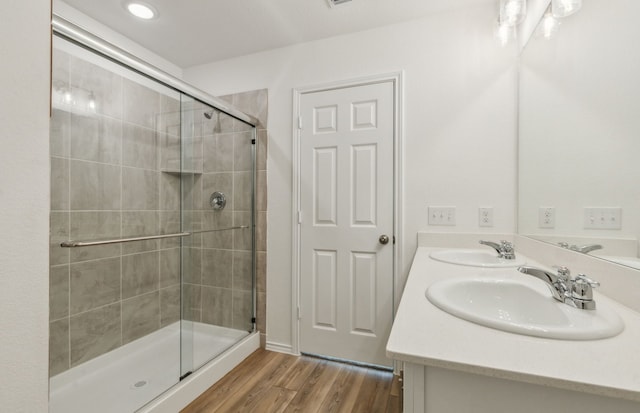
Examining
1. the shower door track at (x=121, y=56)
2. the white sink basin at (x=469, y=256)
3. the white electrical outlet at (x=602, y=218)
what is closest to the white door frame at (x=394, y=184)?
the white sink basin at (x=469, y=256)

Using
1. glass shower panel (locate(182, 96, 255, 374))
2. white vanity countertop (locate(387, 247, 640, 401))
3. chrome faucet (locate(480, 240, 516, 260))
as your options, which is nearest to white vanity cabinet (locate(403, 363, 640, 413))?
white vanity countertop (locate(387, 247, 640, 401))

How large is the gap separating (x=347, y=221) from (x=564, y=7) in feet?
4.89

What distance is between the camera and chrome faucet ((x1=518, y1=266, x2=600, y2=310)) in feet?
2.46

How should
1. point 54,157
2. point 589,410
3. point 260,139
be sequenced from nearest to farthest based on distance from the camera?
1. point 589,410
2. point 54,157
3. point 260,139

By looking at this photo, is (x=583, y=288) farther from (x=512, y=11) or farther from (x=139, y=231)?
(x=139, y=231)

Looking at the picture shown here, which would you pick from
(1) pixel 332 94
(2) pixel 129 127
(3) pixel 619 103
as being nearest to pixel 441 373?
(3) pixel 619 103

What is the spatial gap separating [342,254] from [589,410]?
1.57 metres

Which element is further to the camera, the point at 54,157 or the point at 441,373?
the point at 54,157

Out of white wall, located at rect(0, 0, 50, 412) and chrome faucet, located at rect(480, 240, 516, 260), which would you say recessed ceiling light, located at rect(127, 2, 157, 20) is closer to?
white wall, located at rect(0, 0, 50, 412)

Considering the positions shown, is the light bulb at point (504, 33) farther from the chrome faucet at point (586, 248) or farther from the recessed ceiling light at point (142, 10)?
the recessed ceiling light at point (142, 10)

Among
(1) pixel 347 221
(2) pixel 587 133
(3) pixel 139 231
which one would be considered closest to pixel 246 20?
(1) pixel 347 221

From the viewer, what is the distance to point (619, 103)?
2.88 ft

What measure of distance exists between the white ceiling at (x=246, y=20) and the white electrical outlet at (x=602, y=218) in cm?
146

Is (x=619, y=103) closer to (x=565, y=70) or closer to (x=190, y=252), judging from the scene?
(x=565, y=70)
